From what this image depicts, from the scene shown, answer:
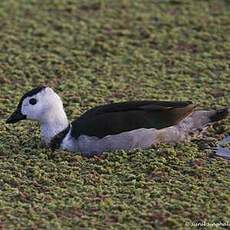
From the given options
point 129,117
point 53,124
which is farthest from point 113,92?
point 129,117

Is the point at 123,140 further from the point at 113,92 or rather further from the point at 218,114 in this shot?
the point at 113,92

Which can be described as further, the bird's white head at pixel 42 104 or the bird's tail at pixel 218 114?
the bird's tail at pixel 218 114

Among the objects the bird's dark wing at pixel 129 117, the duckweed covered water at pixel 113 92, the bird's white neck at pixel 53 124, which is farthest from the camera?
the bird's white neck at pixel 53 124

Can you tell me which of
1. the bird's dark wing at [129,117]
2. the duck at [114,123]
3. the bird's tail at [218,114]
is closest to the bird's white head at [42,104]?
the duck at [114,123]

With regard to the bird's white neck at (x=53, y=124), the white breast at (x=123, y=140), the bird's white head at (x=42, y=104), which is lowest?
the white breast at (x=123, y=140)

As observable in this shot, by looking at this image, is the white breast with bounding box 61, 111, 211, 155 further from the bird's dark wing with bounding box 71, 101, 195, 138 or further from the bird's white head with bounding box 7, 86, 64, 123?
the bird's white head with bounding box 7, 86, 64, 123

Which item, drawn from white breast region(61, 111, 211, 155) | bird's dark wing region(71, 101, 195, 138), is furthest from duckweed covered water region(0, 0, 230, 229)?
bird's dark wing region(71, 101, 195, 138)

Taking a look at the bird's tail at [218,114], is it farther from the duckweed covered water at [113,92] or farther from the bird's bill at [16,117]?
the bird's bill at [16,117]

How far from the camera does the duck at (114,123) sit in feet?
19.1

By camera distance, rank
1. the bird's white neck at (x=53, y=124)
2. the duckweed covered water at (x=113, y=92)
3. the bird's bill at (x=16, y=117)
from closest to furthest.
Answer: the duckweed covered water at (x=113, y=92), the bird's white neck at (x=53, y=124), the bird's bill at (x=16, y=117)

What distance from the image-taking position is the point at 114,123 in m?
5.82

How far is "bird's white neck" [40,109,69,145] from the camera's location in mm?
6016

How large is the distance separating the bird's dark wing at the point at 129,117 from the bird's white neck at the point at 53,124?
0.32ft

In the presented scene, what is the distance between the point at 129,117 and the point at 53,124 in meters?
0.59
